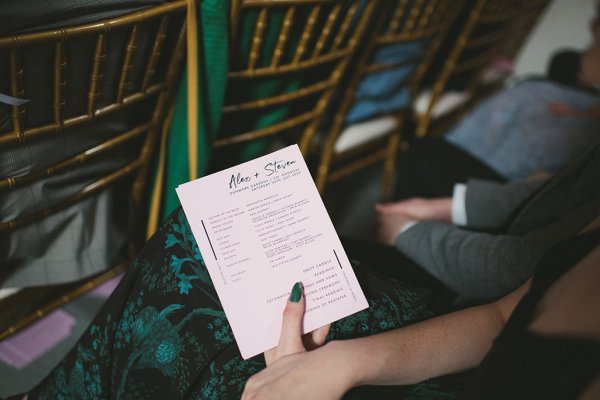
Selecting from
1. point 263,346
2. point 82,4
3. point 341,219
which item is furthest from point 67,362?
point 341,219

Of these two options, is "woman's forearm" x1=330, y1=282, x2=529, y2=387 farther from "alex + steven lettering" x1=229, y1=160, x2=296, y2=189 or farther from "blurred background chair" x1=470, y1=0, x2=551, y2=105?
"blurred background chair" x1=470, y1=0, x2=551, y2=105

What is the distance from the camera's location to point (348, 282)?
0.56 metres

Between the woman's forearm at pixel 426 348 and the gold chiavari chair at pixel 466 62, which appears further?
the gold chiavari chair at pixel 466 62

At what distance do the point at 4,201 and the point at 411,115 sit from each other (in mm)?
1291

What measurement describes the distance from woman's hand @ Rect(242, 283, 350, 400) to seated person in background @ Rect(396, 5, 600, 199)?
801mm

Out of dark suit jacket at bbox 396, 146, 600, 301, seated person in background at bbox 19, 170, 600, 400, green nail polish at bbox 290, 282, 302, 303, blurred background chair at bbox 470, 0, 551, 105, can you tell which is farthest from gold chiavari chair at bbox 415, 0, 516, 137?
green nail polish at bbox 290, 282, 302, 303

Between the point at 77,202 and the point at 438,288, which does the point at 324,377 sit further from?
the point at 77,202

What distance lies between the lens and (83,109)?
2.31 feet

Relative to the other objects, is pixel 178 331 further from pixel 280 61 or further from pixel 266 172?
pixel 280 61

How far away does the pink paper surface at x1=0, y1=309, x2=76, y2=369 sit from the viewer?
983mm

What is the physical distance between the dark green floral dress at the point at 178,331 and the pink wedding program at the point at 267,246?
0.21 feet

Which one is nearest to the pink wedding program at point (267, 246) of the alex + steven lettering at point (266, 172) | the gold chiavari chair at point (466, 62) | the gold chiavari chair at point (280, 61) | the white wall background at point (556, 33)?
the alex + steven lettering at point (266, 172)

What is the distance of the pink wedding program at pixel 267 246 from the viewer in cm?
53

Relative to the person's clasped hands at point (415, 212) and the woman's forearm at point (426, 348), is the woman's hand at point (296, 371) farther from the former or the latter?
the person's clasped hands at point (415, 212)
